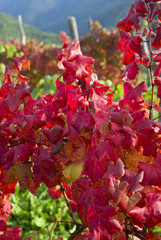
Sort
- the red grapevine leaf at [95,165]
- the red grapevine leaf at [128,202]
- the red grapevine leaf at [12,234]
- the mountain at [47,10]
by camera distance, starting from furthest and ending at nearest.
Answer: the mountain at [47,10], the red grapevine leaf at [12,234], the red grapevine leaf at [95,165], the red grapevine leaf at [128,202]

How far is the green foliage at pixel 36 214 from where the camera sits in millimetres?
2312

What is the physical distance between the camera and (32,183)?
3.08 feet

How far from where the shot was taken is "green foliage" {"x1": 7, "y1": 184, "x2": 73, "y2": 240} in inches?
91.0

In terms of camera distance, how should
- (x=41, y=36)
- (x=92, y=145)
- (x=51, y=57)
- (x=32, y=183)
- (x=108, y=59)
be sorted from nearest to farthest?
1. (x=92, y=145)
2. (x=32, y=183)
3. (x=108, y=59)
4. (x=51, y=57)
5. (x=41, y=36)

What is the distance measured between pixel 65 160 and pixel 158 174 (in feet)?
0.96

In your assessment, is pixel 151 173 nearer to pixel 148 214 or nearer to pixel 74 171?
pixel 148 214

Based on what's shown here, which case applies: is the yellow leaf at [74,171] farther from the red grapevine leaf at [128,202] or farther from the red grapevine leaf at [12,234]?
the red grapevine leaf at [12,234]

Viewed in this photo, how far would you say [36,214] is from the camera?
8.16ft

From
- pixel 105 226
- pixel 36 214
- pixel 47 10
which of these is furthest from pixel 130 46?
pixel 47 10

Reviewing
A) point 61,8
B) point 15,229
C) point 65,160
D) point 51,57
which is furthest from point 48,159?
point 61,8

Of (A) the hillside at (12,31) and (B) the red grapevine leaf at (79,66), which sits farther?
(A) the hillside at (12,31)

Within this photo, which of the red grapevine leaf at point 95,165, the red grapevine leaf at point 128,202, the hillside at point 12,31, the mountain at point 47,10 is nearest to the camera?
the red grapevine leaf at point 128,202

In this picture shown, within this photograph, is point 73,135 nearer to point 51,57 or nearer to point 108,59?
point 108,59

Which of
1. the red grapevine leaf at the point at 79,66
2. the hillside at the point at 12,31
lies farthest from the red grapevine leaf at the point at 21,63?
the hillside at the point at 12,31
